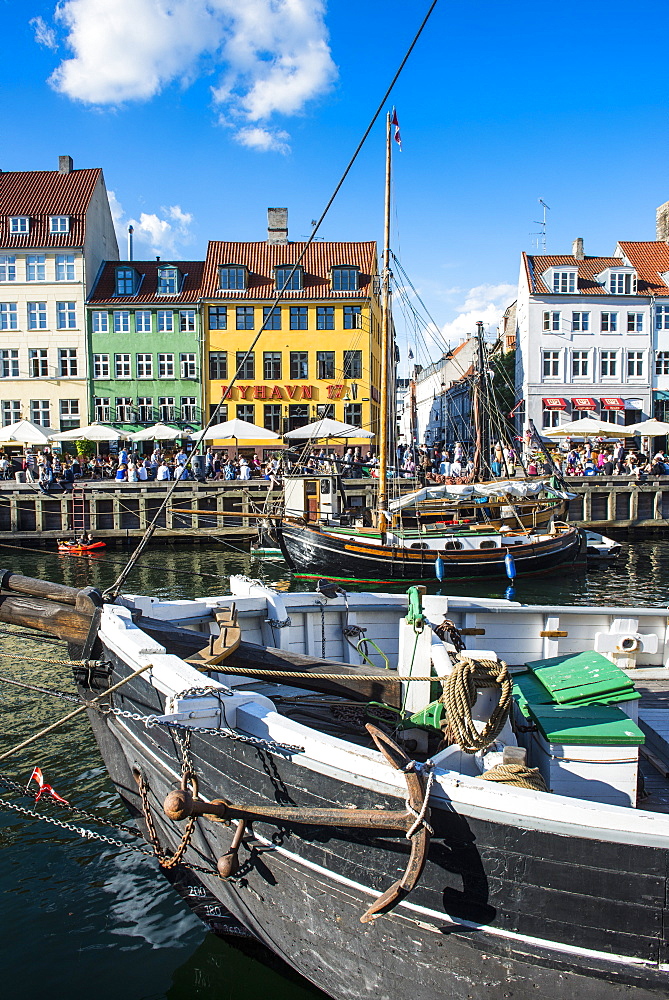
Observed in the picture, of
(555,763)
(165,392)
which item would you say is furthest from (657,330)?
(555,763)

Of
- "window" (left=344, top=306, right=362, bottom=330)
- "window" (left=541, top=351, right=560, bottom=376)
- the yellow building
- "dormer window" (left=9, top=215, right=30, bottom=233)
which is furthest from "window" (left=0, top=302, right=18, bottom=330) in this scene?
"window" (left=541, top=351, right=560, bottom=376)

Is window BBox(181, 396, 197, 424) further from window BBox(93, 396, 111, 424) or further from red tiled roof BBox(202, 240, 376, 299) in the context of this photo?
red tiled roof BBox(202, 240, 376, 299)

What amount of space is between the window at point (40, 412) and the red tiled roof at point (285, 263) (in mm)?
11720

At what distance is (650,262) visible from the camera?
149ft

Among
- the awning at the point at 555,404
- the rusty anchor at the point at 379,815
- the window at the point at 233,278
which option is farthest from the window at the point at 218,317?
the rusty anchor at the point at 379,815

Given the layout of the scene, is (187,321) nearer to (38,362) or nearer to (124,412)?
(124,412)

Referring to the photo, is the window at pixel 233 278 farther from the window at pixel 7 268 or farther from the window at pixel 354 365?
the window at pixel 7 268

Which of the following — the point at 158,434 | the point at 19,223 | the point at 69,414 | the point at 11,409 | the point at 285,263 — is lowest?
the point at 158,434

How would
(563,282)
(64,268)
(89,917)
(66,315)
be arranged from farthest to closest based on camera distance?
(563,282), (66,315), (64,268), (89,917)

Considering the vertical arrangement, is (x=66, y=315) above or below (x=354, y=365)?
above

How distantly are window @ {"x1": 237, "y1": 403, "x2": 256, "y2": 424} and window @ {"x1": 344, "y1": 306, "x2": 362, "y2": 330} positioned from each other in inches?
301

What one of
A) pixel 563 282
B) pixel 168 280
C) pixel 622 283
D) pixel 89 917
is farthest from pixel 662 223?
pixel 89 917

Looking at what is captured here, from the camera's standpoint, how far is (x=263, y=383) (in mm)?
44312

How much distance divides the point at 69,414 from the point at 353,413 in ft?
56.1
